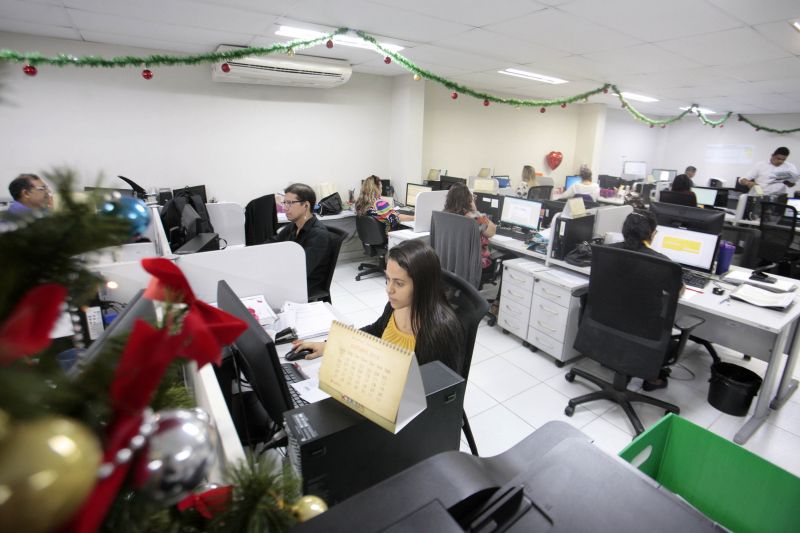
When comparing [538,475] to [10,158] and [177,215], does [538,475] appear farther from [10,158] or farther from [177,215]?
[10,158]

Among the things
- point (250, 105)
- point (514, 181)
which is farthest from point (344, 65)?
point (514, 181)

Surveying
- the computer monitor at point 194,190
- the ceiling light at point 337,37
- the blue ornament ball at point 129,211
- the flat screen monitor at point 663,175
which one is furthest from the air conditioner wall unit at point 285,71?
the flat screen monitor at point 663,175

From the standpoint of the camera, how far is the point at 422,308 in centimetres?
163

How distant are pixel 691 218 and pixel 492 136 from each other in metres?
4.87

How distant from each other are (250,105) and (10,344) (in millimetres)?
5356

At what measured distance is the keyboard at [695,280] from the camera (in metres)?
2.78

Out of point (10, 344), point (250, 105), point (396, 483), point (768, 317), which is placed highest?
point (250, 105)

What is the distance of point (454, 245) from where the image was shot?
3.43m

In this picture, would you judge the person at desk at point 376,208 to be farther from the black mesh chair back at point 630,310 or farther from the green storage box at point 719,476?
the green storage box at point 719,476

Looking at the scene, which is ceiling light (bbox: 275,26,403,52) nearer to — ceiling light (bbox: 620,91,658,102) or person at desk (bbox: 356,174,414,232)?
person at desk (bbox: 356,174,414,232)

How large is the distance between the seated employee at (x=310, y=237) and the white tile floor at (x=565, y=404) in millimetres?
1343

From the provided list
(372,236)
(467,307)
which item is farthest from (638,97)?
(467,307)

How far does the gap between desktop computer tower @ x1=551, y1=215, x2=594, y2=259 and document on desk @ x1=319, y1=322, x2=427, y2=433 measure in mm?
2734

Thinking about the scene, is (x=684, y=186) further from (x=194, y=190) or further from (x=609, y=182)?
(x=194, y=190)
